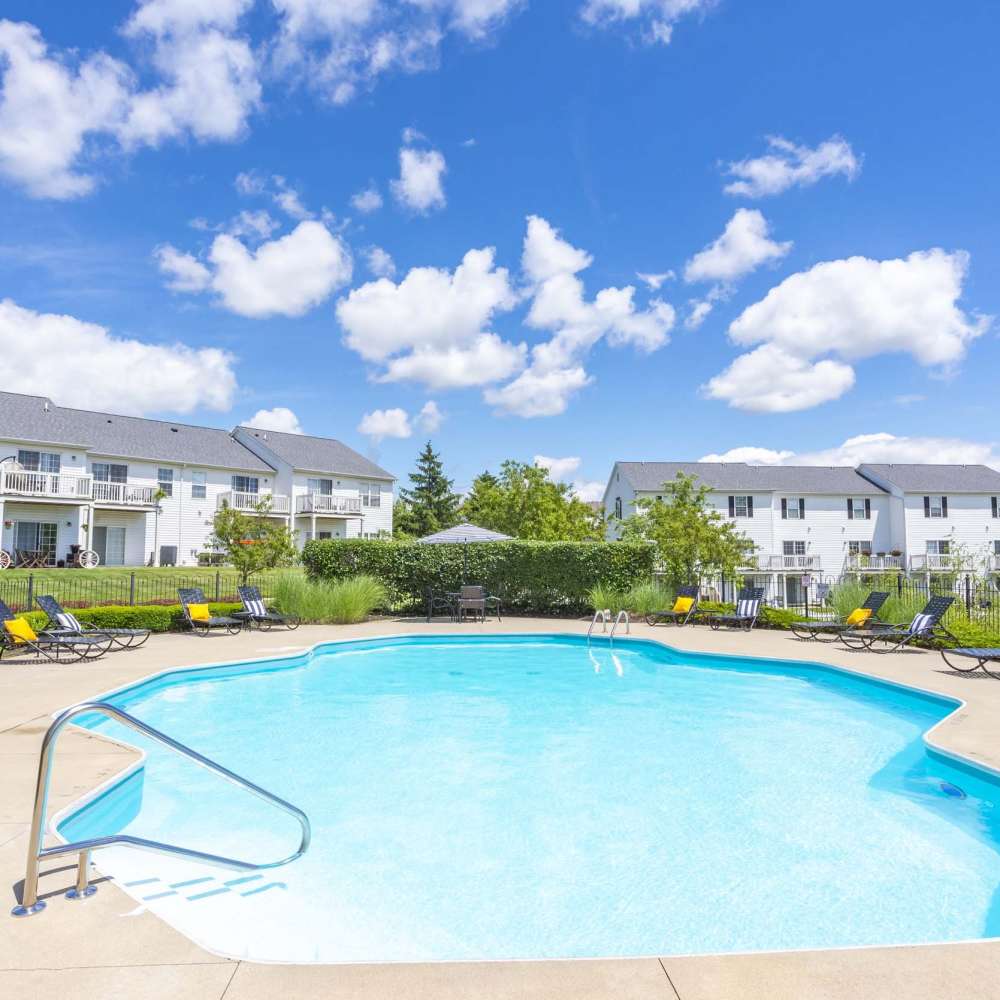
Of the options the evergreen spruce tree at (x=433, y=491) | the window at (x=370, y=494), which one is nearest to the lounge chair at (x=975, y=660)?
the window at (x=370, y=494)

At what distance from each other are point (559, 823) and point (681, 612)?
12862 mm

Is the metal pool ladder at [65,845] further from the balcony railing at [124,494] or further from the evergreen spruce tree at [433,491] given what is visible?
the evergreen spruce tree at [433,491]

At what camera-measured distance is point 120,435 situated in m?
36.6

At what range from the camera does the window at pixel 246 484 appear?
39031 millimetres

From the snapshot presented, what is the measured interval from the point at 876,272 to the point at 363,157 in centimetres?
1271

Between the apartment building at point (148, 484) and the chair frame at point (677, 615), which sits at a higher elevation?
the apartment building at point (148, 484)

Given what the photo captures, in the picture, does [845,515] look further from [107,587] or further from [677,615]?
[107,587]

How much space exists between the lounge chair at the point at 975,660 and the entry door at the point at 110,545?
34970mm

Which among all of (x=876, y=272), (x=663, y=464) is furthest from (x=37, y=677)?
(x=663, y=464)

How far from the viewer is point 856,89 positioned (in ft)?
46.5

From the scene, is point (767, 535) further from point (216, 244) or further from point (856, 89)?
point (216, 244)

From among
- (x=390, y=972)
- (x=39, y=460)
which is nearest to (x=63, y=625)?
(x=390, y=972)

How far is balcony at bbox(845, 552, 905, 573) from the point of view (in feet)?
143

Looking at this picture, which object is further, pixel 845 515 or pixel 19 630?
pixel 845 515
